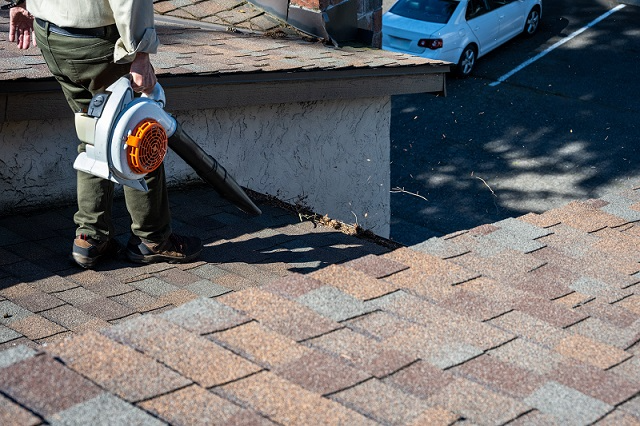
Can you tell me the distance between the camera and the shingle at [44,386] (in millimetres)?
1892

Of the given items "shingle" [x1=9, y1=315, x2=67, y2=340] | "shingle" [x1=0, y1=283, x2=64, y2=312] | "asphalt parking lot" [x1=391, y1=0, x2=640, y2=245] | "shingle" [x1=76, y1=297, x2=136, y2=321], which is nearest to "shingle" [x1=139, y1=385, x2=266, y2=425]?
"shingle" [x1=9, y1=315, x2=67, y2=340]

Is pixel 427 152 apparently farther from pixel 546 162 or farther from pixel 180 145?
pixel 180 145

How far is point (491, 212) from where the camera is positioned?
38.0 feet

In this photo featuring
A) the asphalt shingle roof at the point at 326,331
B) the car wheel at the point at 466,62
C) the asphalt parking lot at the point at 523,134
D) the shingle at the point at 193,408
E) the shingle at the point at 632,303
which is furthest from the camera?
the car wheel at the point at 466,62

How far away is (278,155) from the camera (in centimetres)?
620

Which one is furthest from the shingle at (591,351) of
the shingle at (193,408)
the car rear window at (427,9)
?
the car rear window at (427,9)

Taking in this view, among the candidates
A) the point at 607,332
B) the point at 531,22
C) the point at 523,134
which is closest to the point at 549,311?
the point at 607,332

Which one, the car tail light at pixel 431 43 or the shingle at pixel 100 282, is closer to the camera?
the shingle at pixel 100 282

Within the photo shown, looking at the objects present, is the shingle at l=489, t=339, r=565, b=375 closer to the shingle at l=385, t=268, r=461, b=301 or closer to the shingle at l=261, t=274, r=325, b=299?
Answer: the shingle at l=385, t=268, r=461, b=301

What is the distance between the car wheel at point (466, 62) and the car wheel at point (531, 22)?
209 centimetres

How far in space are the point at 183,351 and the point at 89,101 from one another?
2.02 metres

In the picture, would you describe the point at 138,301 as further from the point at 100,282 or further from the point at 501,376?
the point at 501,376

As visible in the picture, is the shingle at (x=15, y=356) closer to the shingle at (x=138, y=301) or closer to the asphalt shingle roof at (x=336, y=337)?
the asphalt shingle roof at (x=336, y=337)

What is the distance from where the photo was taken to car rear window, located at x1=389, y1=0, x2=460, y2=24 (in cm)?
1547
